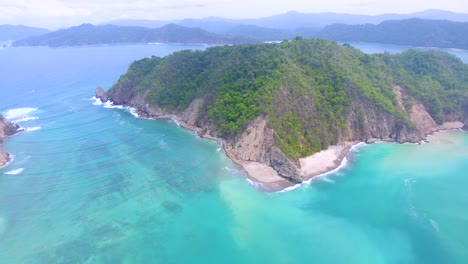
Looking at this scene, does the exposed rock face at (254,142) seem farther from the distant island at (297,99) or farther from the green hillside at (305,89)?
the green hillside at (305,89)

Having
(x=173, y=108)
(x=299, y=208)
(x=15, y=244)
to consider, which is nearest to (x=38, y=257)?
(x=15, y=244)

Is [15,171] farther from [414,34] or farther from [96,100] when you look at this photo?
[414,34]

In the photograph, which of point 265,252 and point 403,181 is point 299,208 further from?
point 403,181

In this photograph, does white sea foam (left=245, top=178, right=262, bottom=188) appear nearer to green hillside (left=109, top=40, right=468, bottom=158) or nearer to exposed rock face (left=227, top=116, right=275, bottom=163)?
exposed rock face (left=227, top=116, right=275, bottom=163)

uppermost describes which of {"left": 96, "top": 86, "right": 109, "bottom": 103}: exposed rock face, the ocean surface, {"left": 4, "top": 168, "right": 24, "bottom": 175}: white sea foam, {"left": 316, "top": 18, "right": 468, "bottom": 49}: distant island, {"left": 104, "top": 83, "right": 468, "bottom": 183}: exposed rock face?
{"left": 316, "top": 18, "right": 468, "bottom": 49}: distant island

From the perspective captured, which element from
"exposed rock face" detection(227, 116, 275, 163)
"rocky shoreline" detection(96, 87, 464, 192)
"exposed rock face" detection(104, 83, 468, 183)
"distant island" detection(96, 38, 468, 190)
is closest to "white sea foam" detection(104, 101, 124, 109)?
"distant island" detection(96, 38, 468, 190)

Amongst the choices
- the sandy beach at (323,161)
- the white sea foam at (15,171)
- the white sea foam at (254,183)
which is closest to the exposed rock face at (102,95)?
the white sea foam at (15,171)
